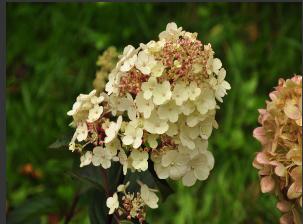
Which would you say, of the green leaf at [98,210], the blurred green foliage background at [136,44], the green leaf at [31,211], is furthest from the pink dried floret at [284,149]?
the blurred green foliage background at [136,44]

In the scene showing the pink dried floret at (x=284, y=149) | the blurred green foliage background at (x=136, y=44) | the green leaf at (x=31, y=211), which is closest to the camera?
the pink dried floret at (x=284, y=149)

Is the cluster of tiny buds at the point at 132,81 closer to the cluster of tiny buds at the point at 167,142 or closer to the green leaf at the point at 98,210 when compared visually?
the cluster of tiny buds at the point at 167,142

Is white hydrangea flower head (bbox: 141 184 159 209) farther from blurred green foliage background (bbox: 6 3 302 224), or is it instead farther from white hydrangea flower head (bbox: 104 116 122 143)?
blurred green foliage background (bbox: 6 3 302 224)

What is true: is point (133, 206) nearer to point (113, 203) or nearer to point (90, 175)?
point (113, 203)

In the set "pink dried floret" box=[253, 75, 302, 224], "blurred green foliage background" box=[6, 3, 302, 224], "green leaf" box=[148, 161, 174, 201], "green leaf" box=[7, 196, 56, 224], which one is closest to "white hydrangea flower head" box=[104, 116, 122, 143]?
"green leaf" box=[148, 161, 174, 201]

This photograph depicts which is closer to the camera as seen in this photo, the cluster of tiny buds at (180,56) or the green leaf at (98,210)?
the cluster of tiny buds at (180,56)

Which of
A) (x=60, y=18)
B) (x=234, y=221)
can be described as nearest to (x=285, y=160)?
(x=234, y=221)
